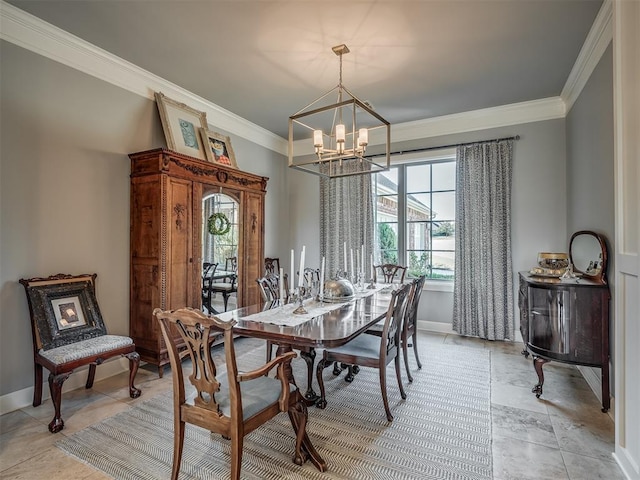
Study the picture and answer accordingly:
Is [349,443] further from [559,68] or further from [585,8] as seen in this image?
[559,68]

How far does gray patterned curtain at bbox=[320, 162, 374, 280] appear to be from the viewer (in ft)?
16.3

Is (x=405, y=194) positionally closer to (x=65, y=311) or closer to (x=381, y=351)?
(x=381, y=351)

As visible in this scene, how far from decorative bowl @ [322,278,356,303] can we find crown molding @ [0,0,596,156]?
2.69m

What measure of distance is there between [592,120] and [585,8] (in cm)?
99

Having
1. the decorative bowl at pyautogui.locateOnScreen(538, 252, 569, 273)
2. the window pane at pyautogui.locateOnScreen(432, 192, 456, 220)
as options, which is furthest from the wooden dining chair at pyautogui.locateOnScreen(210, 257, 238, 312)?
the decorative bowl at pyautogui.locateOnScreen(538, 252, 569, 273)

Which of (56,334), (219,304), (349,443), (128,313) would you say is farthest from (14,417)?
(349,443)

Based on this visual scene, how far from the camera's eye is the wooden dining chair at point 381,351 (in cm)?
236

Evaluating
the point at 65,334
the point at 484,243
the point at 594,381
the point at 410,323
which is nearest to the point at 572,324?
the point at 594,381

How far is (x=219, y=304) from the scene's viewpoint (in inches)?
148

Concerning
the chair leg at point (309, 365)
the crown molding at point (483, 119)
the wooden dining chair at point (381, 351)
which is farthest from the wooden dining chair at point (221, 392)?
the crown molding at point (483, 119)

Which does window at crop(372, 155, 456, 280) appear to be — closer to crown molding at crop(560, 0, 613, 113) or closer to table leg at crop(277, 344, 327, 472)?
crown molding at crop(560, 0, 613, 113)

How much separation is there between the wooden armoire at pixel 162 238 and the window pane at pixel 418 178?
2.80 meters

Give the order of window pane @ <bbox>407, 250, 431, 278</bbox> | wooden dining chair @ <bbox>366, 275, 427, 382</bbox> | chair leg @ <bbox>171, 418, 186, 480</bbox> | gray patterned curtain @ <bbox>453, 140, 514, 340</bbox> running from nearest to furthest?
chair leg @ <bbox>171, 418, 186, 480</bbox>
wooden dining chair @ <bbox>366, 275, 427, 382</bbox>
gray patterned curtain @ <bbox>453, 140, 514, 340</bbox>
window pane @ <bbox>407, 250, 431, 278</bbox>

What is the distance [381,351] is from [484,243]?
2601 millimetres
